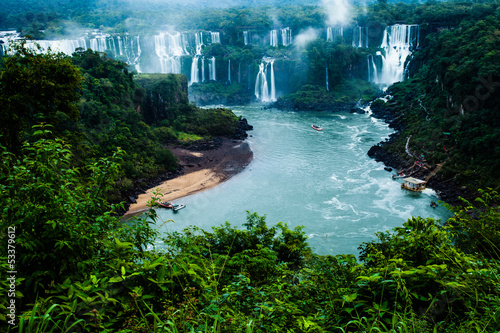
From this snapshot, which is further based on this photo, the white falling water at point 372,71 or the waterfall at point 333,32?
the waterfall at point 333,32

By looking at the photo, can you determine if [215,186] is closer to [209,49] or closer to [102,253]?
[102,253]

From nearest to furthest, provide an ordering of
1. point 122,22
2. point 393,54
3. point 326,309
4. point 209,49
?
point 326,309
point 393,54
point 209,49
point 122,22

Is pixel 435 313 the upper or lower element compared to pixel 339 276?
upper

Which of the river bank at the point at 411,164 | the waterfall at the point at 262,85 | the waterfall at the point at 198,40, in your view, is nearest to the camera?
the river bank at the point at 411,164

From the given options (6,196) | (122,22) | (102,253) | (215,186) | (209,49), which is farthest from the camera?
(122,22)

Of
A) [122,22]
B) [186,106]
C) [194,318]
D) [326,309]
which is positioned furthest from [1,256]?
[122,22]

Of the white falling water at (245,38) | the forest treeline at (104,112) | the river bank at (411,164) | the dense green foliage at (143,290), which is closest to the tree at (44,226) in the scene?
the dense green foliage at (143,290)

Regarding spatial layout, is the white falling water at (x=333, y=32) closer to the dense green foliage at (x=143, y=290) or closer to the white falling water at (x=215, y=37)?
the white falling water at (x=215, y=37)
